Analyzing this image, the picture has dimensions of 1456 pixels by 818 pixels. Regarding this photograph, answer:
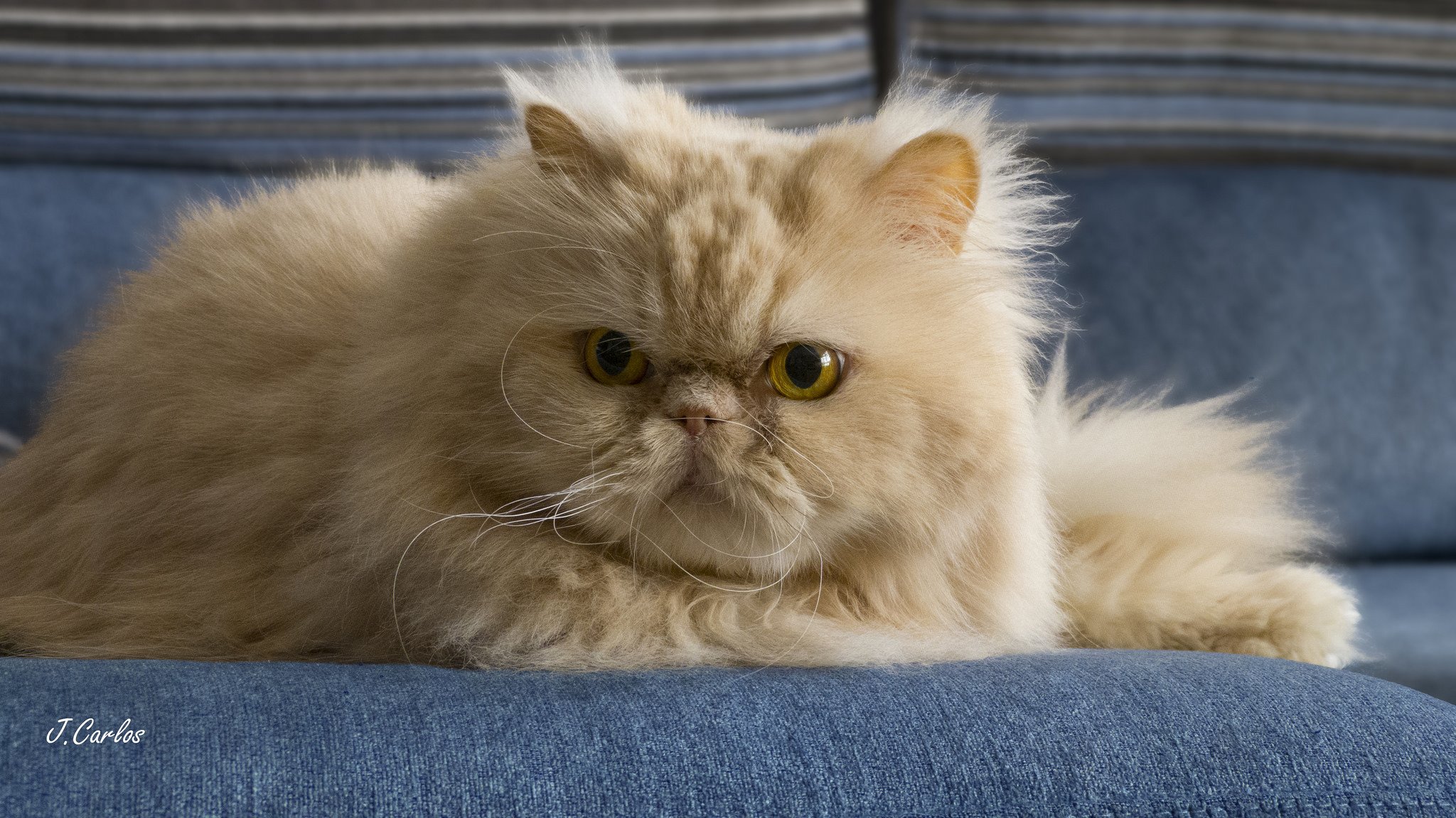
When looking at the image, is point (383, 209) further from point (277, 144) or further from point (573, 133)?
point (277, 144)

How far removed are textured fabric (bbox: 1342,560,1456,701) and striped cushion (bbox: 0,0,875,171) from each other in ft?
4.99

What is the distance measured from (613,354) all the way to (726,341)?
11 centimetres

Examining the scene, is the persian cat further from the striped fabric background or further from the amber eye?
the striped fabric background

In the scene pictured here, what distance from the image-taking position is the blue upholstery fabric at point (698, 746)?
0.84 meters

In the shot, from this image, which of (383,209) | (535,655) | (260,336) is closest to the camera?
(535,655)

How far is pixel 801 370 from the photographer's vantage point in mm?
1003

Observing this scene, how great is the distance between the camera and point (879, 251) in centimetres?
106

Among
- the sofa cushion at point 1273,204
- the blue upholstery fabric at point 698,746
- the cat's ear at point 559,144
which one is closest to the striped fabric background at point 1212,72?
the sofa cushion at point 1273,204

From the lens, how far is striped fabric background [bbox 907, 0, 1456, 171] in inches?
99.7

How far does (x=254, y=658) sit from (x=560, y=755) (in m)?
0.44

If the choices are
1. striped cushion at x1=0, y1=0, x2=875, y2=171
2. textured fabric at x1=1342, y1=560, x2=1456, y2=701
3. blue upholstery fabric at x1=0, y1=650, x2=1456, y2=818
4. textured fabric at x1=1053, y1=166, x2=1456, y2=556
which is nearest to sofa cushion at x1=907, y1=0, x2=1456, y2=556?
textured fabric at x1=1053, y1=166, x2=1456, y2=556

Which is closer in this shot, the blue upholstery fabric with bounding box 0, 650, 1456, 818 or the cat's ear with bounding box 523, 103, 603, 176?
the blue upholstery fabric with bounding box 0, 650, 1456, 818

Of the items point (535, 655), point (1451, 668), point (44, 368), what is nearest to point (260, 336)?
point (535, 655)

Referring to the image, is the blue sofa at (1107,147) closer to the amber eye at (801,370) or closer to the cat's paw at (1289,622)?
the cat's paw at (1289,622)
